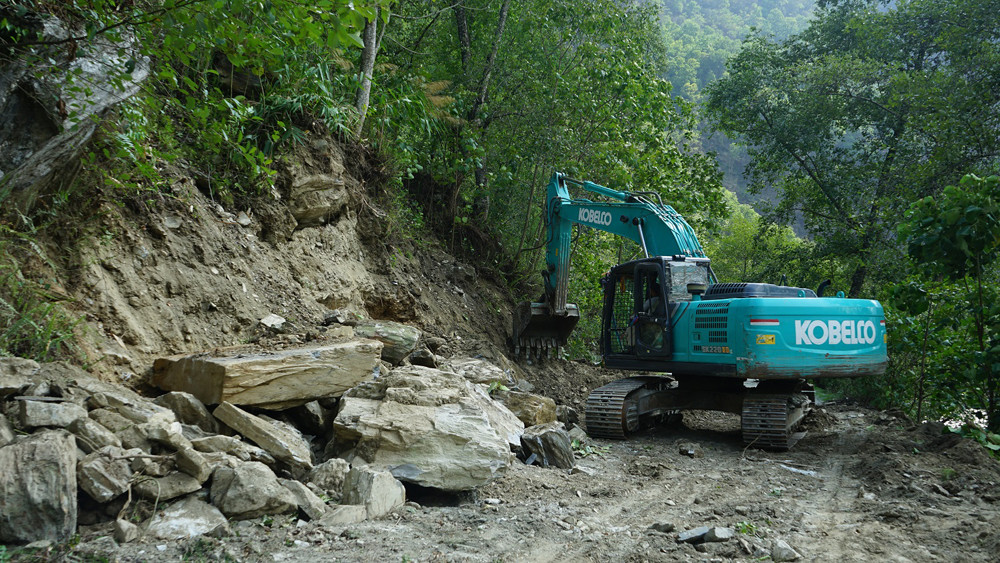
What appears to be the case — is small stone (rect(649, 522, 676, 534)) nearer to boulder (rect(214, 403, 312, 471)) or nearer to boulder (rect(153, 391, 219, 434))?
boulder (rect(214, 403, 312, 471))

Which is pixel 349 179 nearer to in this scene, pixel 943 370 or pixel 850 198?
pixel 943 370

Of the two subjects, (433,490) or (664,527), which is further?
(433,490)

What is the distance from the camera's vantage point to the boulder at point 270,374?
16.4 ft

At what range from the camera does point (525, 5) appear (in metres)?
12.9

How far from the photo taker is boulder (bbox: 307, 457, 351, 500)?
448 cm

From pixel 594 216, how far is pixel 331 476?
21.0 feet

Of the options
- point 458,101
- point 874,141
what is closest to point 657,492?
point 458,101

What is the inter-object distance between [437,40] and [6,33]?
9.69m

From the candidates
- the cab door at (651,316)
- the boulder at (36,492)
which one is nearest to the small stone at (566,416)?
the cab door at (651,316)

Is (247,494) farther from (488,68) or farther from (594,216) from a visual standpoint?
(488,68)

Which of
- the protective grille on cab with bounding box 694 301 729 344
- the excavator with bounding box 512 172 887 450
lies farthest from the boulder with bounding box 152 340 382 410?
the protective grille on cab with bounding box 694 301 729 344

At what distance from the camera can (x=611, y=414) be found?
8.31 meters

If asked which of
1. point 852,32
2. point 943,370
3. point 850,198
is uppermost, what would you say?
point 852,32

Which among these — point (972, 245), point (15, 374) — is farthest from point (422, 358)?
point (972, 245)
